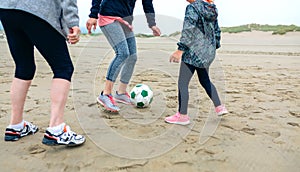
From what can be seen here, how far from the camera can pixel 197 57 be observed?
261 cm

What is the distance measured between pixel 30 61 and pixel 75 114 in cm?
83

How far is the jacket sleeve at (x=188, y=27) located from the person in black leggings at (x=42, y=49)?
3.02 feet

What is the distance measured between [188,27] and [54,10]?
3.66ft

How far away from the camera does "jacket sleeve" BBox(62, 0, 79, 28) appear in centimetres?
193

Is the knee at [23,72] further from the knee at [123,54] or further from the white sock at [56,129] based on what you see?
the knee at [123,54]

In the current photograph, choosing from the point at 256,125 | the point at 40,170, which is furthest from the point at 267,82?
the point at 40,170

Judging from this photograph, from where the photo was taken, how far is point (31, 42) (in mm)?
2057

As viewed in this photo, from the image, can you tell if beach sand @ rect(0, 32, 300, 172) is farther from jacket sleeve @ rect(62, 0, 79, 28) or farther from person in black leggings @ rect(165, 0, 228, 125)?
jacket sleeve @ rect(62, 0, 79, 28)

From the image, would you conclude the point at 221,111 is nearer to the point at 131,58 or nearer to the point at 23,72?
the point at 131,58

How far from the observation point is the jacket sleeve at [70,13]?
1929 mm

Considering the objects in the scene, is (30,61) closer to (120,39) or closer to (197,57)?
(120,39)

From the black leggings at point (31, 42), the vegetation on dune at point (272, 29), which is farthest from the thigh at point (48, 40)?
the vegetation on dune at point (272, 29)

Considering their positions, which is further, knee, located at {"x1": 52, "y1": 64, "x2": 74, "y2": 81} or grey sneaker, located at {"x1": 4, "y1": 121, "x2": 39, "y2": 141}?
grey sneaker, located at {"x1": 4, "y1": 121, "x2": 39, "y2": 141}

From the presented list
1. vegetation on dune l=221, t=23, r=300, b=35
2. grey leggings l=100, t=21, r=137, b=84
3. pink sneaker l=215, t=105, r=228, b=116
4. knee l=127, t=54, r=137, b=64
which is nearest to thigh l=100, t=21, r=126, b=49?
grey leggings l=100, t=21, r=137, b=84
